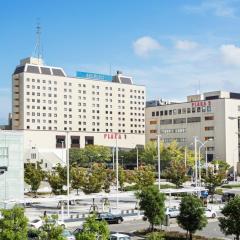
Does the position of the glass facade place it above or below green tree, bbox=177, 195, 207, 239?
above

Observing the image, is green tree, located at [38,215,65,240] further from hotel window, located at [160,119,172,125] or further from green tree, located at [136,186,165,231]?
hotel window, located at [160,119,172,125]

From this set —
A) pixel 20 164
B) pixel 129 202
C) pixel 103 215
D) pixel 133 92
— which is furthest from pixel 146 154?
pixel 103 215

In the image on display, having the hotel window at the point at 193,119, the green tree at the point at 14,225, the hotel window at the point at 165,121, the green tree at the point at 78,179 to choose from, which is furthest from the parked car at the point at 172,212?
the hotel window at the point at 165,121

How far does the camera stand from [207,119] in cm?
15000

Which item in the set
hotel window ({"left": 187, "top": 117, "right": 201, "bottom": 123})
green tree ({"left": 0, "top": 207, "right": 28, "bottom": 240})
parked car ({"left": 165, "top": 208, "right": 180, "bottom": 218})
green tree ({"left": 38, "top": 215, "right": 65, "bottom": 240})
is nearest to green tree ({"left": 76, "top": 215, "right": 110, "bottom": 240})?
green tree ({"left": 38, "top": 215, "right": 65, "bottom": 240})

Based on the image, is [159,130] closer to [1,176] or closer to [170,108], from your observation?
[170,108]

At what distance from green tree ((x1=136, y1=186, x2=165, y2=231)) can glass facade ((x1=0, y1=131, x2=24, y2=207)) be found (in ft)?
68.9

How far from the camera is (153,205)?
4244 cm

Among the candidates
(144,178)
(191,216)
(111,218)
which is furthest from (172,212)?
(144,178)

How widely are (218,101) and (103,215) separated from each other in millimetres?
102854

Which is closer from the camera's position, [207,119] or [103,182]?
[103,182]

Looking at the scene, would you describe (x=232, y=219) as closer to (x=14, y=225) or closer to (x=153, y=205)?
(x=153, y=205)

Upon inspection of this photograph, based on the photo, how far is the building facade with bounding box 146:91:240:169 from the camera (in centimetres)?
14525

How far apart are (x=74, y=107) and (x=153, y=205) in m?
134
